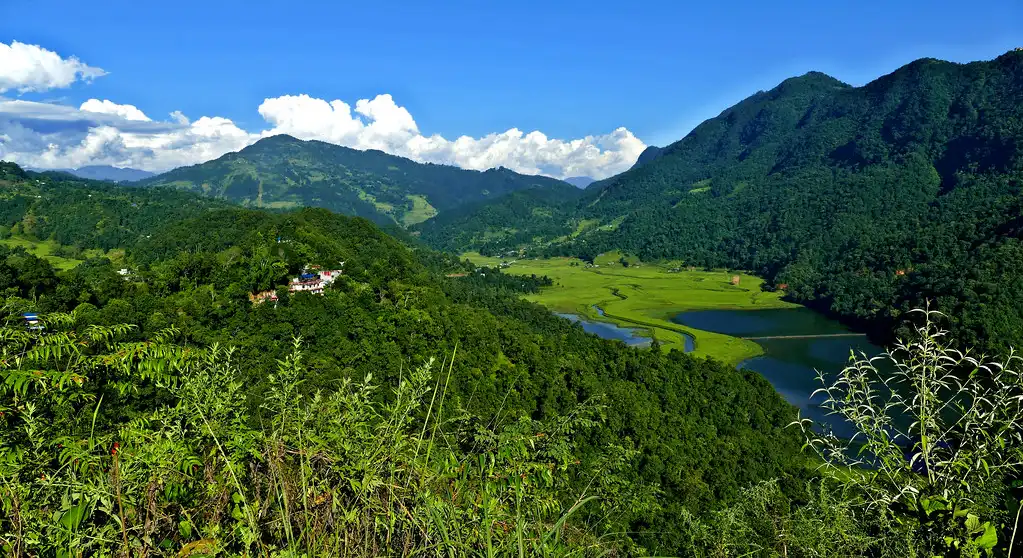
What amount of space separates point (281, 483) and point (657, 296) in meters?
104

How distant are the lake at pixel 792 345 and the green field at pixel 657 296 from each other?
297 cm

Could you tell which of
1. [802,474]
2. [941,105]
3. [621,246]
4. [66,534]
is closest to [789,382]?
[802,474]

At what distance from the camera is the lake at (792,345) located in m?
49.7

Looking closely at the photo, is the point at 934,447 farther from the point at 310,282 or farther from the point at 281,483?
the point at 310,282

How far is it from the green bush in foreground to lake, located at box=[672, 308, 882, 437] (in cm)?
4295

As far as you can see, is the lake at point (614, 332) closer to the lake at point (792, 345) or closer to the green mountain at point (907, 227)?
the lake at point (792, 345)

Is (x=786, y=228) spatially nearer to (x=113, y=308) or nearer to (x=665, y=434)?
(x=665, y=434)

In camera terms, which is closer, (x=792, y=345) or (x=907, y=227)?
(x=792, y=345)

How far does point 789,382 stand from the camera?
2069 inches

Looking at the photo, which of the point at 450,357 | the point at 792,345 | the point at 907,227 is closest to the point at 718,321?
the point at 792,345

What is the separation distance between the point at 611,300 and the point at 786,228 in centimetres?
9036

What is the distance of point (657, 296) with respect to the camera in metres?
103

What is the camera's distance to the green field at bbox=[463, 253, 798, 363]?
67750 mm

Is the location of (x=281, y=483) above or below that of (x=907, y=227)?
above
